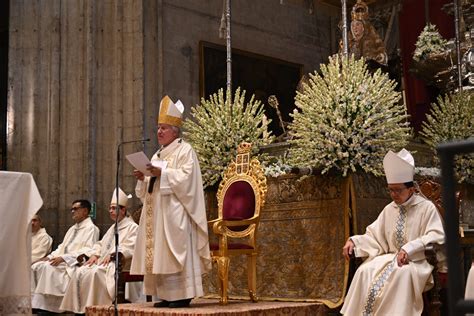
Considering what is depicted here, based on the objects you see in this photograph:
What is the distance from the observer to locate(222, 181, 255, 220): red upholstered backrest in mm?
6852

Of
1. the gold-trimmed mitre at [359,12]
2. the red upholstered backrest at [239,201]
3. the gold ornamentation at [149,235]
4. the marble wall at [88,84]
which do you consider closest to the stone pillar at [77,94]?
the marble wall at [88,84]

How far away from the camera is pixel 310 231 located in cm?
707

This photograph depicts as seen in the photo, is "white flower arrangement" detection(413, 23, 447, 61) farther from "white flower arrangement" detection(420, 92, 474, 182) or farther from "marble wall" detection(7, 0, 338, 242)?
"marble wall" detection(7, 0, 338, 242)

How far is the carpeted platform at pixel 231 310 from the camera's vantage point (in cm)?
566

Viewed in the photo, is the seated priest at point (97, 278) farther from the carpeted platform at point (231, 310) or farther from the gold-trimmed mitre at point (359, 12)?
the gold-trimmed mitre at point (359, 12)

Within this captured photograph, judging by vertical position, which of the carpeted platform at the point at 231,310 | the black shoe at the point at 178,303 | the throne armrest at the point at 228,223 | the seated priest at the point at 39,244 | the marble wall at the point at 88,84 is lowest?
the carpeted platform at the point at 231,310

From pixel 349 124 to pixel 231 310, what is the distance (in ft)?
7.01

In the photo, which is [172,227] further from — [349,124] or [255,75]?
[255,75]

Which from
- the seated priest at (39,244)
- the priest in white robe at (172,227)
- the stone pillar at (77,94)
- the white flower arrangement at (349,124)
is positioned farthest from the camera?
the stone pillar at (77,94)

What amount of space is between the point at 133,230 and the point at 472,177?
3.97 metres

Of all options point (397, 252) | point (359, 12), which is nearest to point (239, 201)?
point (397, 252)

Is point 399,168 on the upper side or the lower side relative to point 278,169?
lower

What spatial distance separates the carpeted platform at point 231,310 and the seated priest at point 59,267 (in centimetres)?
282

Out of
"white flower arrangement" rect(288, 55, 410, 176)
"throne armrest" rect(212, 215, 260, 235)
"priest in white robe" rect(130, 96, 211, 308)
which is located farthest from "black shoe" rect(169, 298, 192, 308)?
"white flower arrangement" rect(288, 55, 410, 176)
